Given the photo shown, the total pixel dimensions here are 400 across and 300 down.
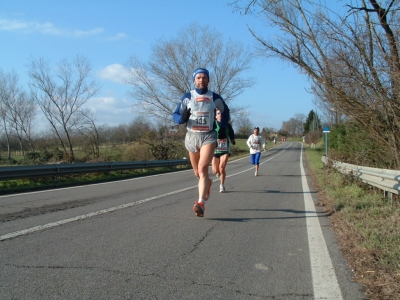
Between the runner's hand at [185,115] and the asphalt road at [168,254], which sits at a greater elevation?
the runner's hand at [185,115]

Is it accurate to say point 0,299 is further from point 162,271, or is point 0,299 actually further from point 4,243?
point 4,243

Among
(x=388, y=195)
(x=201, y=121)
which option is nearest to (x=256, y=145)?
(x=388, y=195)

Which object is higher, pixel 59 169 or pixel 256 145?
pixel 256 145

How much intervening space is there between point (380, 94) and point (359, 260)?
4.94 metres

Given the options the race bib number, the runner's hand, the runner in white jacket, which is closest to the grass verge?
the race bib number

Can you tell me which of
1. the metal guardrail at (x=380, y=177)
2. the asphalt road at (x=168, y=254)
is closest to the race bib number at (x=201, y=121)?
the asphalt road at (x=168, y=254)

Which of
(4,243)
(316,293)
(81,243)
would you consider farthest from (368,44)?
(4,243)

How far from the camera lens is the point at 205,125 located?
561 centimetres

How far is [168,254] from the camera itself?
3.94 metres

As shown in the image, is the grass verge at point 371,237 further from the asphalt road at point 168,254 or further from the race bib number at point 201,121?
the race bib number at point 201,121

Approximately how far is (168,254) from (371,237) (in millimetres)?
2456

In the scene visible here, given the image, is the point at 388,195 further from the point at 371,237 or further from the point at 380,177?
the point at 371,237

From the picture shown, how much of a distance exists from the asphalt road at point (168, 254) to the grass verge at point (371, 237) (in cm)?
→ 15

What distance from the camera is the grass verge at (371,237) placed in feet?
10.5
